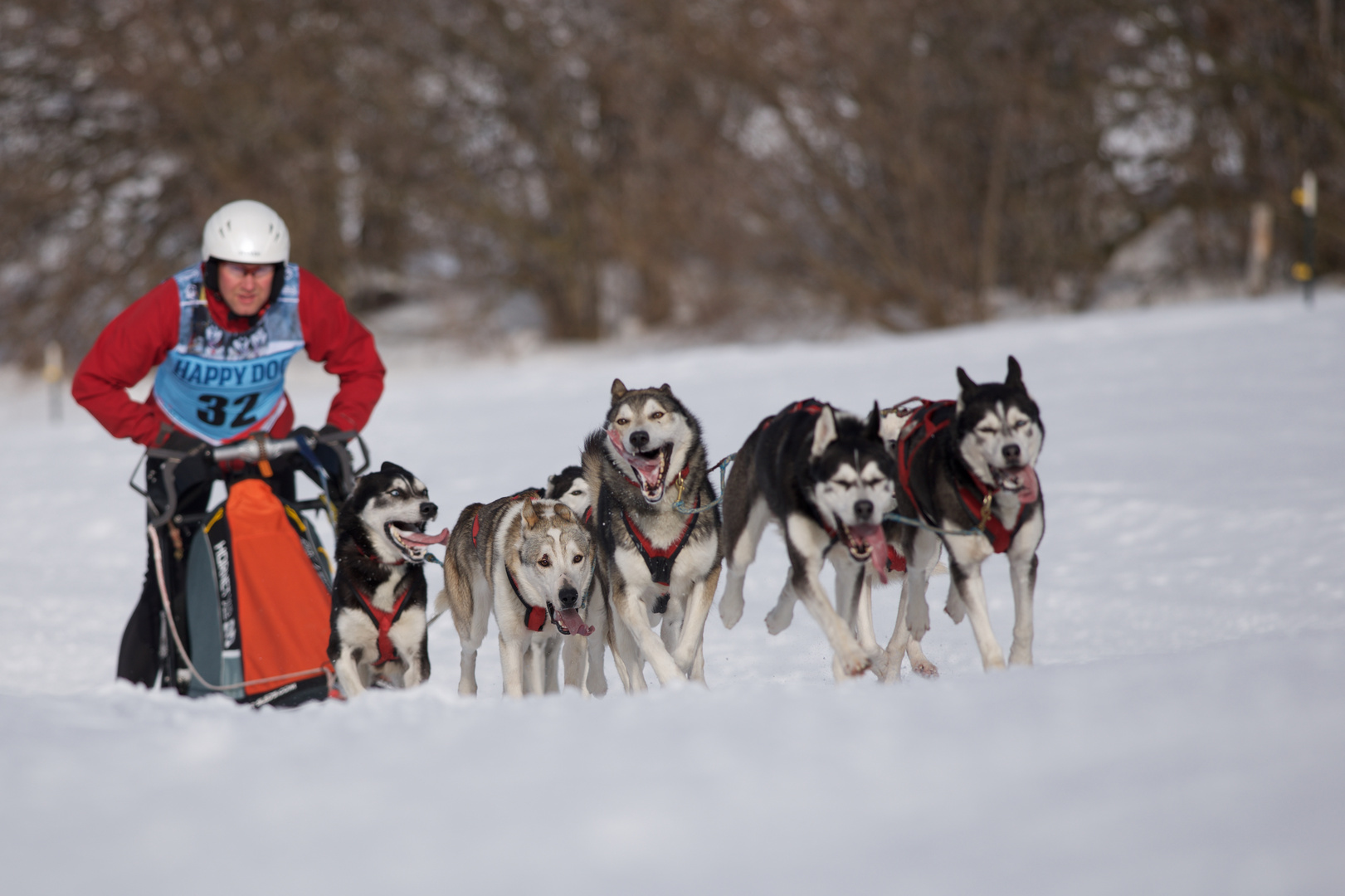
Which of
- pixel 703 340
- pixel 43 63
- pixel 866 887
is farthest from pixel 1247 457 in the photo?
pixel 43 63

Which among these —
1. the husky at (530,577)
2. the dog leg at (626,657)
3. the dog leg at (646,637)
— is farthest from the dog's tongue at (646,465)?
the dog leg at (626,657)

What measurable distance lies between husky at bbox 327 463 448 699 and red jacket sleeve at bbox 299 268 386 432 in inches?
15.2

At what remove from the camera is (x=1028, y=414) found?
375 cm

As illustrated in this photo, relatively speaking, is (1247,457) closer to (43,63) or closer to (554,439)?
(554,439)

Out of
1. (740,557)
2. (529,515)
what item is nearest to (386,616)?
(529,515)

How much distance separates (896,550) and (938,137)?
15.4m

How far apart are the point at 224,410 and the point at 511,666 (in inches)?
51.6

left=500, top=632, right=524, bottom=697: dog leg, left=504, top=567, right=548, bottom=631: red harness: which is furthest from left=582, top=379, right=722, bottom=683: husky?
left=500, top=632, right=524, bottom=697: dog leg

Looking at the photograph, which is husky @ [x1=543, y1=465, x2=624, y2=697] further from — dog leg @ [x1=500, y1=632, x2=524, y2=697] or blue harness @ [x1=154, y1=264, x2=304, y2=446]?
blue harness @ [x1=154, y1=264, x2=304, y2=446]

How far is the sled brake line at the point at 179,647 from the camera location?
389 cm

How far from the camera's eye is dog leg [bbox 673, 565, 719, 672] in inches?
166

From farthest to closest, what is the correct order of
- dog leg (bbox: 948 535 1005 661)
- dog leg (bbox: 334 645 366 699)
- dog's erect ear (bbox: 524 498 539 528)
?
dog's erect ear (bbox: 524 498 539 528) → dog leg (bbox: 334 645 366 699) → dog leg (bbox: 948 535 1005 661)

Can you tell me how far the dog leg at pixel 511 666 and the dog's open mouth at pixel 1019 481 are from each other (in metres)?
1.64

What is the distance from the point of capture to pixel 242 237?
13.6 feet
